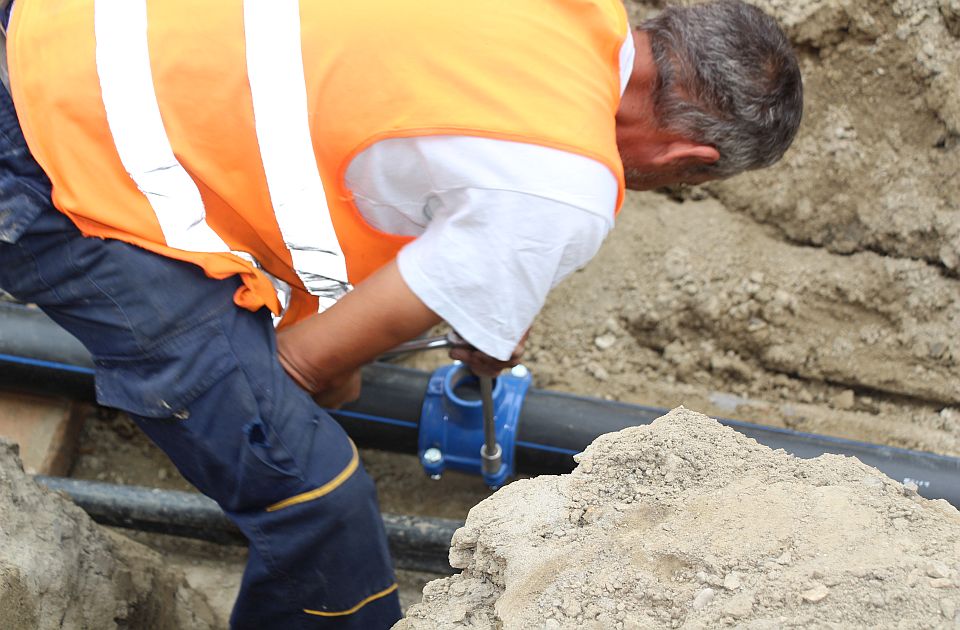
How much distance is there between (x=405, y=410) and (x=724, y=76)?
1.09 meters

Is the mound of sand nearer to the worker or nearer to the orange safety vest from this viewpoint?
the worker

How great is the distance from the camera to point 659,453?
112 cm

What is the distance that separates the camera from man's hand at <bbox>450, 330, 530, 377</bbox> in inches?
68.2

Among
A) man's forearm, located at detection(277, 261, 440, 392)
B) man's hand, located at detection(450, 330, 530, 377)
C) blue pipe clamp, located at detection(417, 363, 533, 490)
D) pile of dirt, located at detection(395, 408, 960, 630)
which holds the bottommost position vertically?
blue pipe clamp, located at detection(417, 363, 533, 490)

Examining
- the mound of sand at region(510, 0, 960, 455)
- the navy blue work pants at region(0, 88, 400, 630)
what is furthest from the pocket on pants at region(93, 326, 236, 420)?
the mound of sand at region(510, 0, 960, 455)

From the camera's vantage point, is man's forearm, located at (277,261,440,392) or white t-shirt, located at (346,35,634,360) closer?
white t-shirt, located at (346,35,634,360)

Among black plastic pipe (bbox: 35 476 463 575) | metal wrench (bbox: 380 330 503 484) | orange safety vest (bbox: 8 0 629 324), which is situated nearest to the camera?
orange safety vest (bbox: 8 0 629 324)

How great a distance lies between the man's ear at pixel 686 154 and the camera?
62.6 inches

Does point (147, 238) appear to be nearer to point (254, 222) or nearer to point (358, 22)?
point (254, 222)

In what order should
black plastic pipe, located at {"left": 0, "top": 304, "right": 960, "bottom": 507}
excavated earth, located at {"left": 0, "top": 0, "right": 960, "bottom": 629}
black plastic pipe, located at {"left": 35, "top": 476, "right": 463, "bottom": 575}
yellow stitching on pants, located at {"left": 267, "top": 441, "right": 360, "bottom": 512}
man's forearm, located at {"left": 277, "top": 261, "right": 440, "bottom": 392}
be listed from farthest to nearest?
excavated earth, located at {"left": 0, "top": 0, "right": 960, "bottom": 629} → black plastic pipe, located at {"left": 0, "top": 304, "right": 960, "bottom": 507} → black plastic pipe, located at {"left": 35, "top": 476, "right": 463, "bottom": 575} → yellow stitching on pants, located at {"left": 267, "top": 441, "right": 360, "bottom": 512} → man's forearm, located at {"left": 277, "top": 261, "right": 440, "bottom": 392}

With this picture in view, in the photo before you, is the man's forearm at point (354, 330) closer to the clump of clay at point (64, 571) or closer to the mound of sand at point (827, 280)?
the clump of clay at point (64, 571)

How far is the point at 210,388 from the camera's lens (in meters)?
1.50

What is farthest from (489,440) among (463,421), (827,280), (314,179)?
(827,280)

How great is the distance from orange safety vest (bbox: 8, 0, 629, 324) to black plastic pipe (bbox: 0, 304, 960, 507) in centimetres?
78
